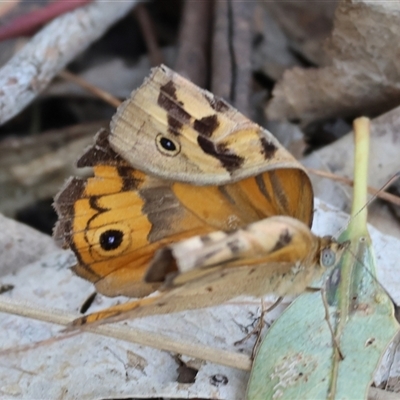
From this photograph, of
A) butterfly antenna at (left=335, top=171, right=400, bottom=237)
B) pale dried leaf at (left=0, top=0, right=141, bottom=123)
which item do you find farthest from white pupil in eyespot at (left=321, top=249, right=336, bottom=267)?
pale dried leaf at (left=0, top=0, right=141, bottom=123)

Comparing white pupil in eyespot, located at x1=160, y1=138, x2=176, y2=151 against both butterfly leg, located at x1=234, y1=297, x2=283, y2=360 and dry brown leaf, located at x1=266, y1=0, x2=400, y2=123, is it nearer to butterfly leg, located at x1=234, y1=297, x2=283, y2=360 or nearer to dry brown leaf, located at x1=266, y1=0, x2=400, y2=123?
butterfly leg, located at x1=234, y1=297, x2=283, y2=360

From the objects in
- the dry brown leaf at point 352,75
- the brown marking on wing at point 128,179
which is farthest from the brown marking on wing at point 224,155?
the dry brown leaf at point 352,75

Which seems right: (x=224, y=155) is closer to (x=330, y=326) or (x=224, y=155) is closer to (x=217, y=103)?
(x=217, y=103)

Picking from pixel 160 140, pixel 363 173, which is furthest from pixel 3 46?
pixel 363 173

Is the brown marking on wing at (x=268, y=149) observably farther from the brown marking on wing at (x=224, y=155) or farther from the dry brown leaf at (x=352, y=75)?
the dry brown leaf at (x=352, y=75)

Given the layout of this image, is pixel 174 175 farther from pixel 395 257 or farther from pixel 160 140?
pixel 395 257

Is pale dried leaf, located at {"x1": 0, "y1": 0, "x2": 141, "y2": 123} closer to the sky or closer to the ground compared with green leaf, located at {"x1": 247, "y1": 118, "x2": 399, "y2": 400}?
closer to the sky
